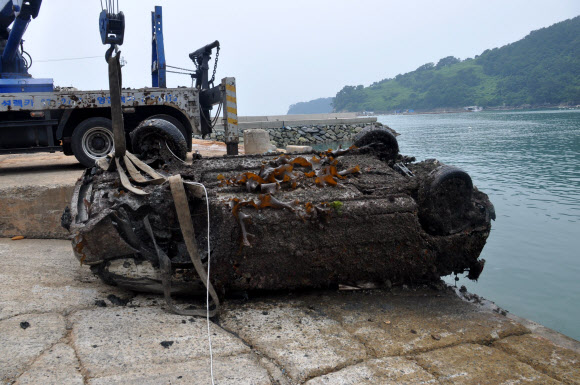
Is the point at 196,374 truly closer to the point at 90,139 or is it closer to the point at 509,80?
the point at 90,139

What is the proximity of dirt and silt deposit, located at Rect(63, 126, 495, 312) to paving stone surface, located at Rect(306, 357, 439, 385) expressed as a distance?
954 millimetres

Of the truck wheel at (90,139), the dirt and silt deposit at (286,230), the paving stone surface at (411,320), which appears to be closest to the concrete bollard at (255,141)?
the truck wheel at (90,139)

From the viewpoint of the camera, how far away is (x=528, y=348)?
10.2 feet

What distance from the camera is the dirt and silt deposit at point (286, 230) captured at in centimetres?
346

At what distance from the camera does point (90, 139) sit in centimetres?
830

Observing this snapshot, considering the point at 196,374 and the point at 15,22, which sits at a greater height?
the point at 15,22

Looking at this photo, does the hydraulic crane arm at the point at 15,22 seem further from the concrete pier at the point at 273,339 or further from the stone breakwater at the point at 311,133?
the stone breakwater at the point at 311,133

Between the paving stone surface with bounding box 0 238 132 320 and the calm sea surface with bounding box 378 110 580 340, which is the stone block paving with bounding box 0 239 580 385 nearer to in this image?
the paving stone surface with bounding box 0 238 132 320

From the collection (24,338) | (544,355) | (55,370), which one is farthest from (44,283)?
(544,355)

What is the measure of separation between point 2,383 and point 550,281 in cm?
622

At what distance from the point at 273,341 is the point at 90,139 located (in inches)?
258

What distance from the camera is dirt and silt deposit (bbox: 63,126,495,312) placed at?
11.3 feet

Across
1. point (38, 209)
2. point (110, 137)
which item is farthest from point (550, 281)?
point (110, 137)

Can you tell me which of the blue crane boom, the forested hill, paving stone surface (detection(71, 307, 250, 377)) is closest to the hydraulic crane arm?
the blue crane boom
